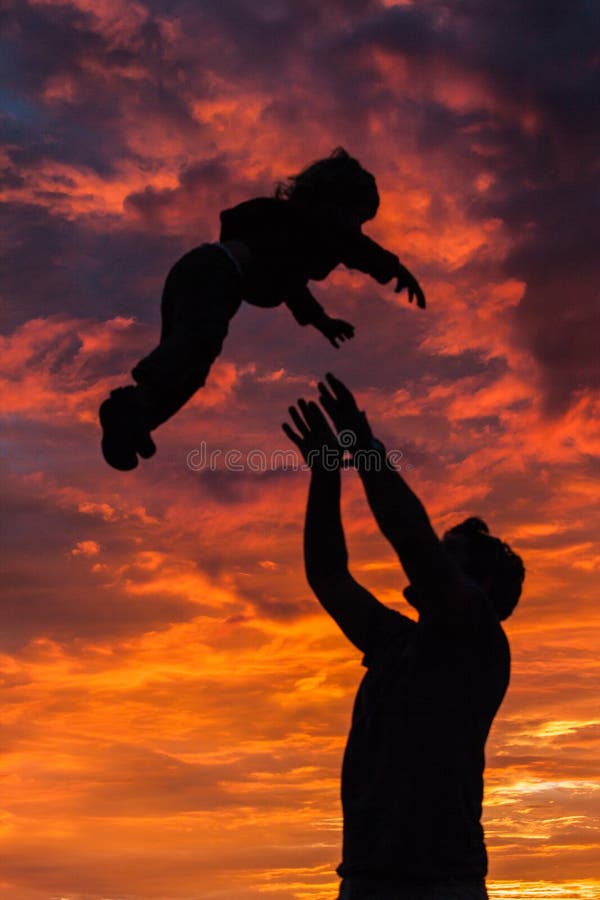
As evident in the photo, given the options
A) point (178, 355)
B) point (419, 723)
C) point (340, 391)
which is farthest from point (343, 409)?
point (419, 723)

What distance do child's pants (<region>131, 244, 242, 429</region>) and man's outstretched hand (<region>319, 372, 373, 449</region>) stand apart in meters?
0.74

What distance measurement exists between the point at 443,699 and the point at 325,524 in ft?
4.39

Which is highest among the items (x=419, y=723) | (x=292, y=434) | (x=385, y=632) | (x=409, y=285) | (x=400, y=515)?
(x=409, y=285)

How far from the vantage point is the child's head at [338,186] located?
5055 millimetres

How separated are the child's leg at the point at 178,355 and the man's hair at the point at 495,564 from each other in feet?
5.19

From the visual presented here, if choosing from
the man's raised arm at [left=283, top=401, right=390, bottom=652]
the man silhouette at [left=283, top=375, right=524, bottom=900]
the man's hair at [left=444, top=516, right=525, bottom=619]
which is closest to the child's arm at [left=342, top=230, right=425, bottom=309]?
the man's raised arm at [left=283, top=401, right=390, bottom=652]

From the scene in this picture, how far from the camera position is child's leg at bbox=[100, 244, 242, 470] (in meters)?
4.35

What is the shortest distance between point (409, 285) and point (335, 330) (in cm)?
57

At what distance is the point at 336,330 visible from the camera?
5434 mm

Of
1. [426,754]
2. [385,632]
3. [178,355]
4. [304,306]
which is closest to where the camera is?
[426,754]

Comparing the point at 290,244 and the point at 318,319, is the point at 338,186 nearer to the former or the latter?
the point at 290,244

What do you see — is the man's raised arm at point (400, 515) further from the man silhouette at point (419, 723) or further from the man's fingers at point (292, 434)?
the man's fingers at point (292, 434)

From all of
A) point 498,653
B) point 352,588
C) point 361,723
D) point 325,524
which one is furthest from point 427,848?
point 325,524

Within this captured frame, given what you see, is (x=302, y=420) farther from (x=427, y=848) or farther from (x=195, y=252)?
(x=427, y=848)
